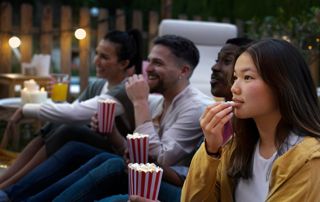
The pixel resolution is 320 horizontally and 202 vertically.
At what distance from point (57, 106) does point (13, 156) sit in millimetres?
1553

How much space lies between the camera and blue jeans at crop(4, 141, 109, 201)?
2.81 metres

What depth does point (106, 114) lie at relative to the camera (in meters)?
2.70

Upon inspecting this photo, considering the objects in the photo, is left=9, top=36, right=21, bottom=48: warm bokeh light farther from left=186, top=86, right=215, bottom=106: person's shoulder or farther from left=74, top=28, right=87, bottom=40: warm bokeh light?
left=186, top=86, right=215, bottom=106: person's shoulder

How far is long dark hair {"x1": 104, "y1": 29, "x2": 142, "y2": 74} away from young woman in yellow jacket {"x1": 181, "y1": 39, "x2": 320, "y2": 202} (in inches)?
72.4

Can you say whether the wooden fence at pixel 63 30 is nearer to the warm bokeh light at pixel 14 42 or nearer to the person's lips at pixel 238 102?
the warm bokeh light at pixel 14 42

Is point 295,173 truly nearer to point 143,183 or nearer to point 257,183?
point 257,183

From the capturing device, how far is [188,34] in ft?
18.2

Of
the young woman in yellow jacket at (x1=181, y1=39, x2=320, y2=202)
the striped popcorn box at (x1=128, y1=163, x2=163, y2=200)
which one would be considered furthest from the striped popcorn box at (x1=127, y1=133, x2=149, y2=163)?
the young woman in yellow jacket at (x1=181, y1=39, x2=320, y2=202)

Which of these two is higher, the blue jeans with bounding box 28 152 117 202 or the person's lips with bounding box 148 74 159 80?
the person's lips with bounding box 148 74 159 80

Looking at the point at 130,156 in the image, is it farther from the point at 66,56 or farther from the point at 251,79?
the point at 66,56

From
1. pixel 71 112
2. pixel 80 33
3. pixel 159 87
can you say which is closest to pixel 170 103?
pixel 159 87

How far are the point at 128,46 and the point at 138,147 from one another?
4.78 feet

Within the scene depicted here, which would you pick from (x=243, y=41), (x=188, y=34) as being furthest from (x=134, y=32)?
(x=188, y=34)

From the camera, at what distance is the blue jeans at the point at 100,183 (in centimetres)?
235
